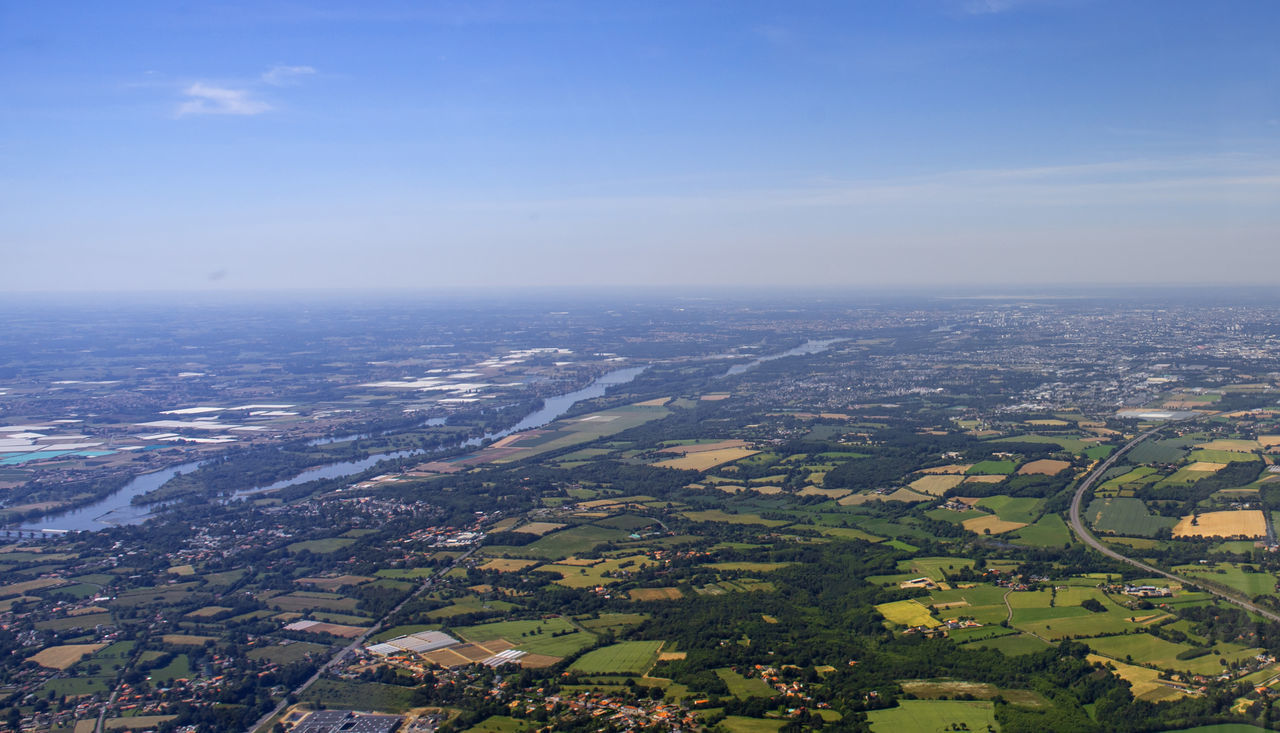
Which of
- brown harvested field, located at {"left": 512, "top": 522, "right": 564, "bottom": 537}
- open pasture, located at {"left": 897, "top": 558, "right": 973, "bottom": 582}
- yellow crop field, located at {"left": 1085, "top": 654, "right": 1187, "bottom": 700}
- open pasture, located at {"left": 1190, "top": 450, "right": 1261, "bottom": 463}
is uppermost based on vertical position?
open pasture, located at {"left": 1190, "top": 450, "right": 1261, "bottom": 463}

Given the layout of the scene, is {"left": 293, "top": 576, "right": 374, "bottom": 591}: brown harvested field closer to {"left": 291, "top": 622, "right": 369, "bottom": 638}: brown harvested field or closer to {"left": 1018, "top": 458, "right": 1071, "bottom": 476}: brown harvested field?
{"left": 291, "top": 622, "right": 369, "bottom": 638}: brown harvested field

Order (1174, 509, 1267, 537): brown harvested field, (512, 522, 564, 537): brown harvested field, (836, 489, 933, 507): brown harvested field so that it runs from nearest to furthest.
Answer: (1174, 509, 1267, 537): brown harvested field < (512, 522, 564, 537): brown harvested field < (836, 489, 933, 507): brown harvested field

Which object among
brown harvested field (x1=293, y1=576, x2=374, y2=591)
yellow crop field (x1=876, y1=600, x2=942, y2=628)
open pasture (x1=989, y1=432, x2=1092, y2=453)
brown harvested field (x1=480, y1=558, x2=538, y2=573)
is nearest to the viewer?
yellow crop field (x1=876, y1=600, x2=942, y2=628)

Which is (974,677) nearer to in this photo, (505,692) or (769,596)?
(769,596)

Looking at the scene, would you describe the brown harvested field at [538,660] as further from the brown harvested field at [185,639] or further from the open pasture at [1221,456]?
the open pasture at [1221,456]

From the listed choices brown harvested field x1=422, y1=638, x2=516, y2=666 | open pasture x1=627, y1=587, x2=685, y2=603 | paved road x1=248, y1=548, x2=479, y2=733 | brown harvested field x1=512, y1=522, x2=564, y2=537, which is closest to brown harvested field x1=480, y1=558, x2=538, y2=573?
paved road x1=248, y1=548, x2=479, y2=733

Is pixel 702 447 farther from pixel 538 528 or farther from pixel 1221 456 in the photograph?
pixel 1221 456

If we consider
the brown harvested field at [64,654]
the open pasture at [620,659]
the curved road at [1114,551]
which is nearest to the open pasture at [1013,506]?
the curved road at [1114,551]
